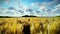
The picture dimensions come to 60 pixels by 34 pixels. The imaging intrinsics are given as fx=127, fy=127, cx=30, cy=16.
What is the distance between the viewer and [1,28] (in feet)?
6.46

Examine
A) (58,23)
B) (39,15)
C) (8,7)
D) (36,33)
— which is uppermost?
(8,7)

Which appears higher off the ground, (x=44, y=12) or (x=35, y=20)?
(x=44, y=12)

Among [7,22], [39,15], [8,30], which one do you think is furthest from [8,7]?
[39,15]

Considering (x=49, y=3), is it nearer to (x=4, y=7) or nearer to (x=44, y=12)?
(x=44, y=12)

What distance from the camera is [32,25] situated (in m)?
1.99

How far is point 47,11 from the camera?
2002mm

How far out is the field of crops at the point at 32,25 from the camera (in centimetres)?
198

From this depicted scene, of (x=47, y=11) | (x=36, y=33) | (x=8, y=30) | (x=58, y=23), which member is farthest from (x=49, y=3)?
(x=8, y=30)

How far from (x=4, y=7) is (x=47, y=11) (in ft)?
2.22

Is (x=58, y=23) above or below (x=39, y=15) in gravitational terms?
below

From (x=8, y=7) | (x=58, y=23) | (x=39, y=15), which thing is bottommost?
(x=58, y=23)

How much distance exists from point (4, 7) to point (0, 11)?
0.09 metres

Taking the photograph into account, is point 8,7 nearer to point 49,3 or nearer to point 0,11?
point 0,11

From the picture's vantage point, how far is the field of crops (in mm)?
1980
